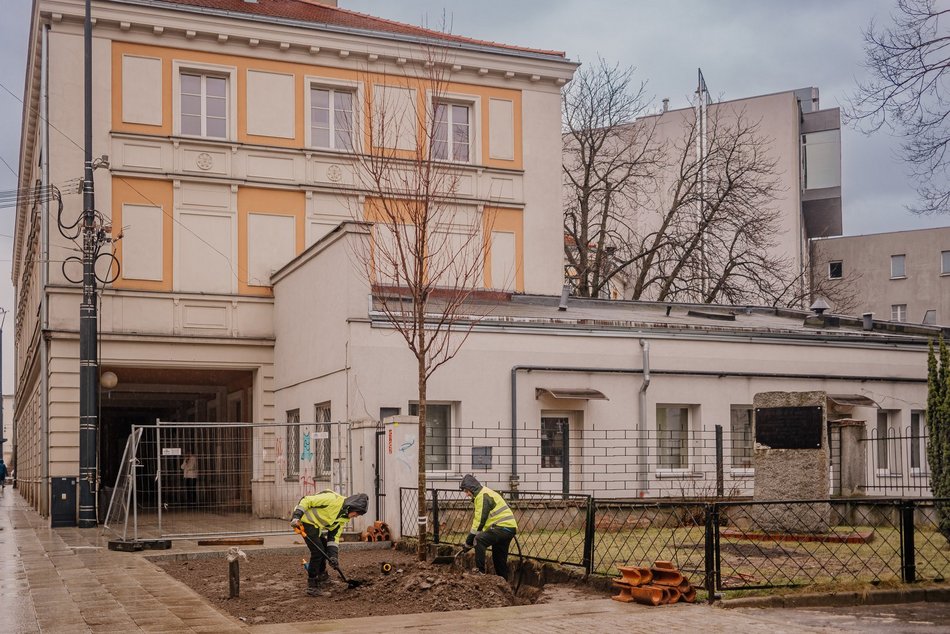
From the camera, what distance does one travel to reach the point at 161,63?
88.2ft

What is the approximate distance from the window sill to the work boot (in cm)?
1069

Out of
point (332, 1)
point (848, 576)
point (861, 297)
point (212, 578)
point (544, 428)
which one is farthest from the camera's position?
point (861, 297)

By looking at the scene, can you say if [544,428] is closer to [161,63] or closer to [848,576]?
[848,576]

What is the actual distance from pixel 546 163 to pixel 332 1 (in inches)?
376

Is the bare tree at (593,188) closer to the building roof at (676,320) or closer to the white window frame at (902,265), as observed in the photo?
the building roof at (676,320)

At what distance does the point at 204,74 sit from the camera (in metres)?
27.6

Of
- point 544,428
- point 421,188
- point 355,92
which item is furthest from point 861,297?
point 421,188

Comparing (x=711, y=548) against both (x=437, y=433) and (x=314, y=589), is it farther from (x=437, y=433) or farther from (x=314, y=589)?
(x=437, y=433)

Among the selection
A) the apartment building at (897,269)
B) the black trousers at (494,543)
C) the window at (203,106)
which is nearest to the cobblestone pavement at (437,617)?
the black trousers at (494,543)

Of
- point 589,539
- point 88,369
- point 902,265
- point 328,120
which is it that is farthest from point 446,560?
point 902,265

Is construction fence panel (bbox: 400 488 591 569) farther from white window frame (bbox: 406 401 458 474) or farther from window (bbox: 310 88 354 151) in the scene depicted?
window (bbox: 310 88 354 151)

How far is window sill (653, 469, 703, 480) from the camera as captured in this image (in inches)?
861

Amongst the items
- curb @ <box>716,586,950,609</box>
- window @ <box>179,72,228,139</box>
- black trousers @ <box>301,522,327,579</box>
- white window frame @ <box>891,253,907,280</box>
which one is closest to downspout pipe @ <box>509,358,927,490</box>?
black trousers @ <box>301,522,327,579</box>

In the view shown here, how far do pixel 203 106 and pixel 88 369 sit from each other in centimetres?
862
